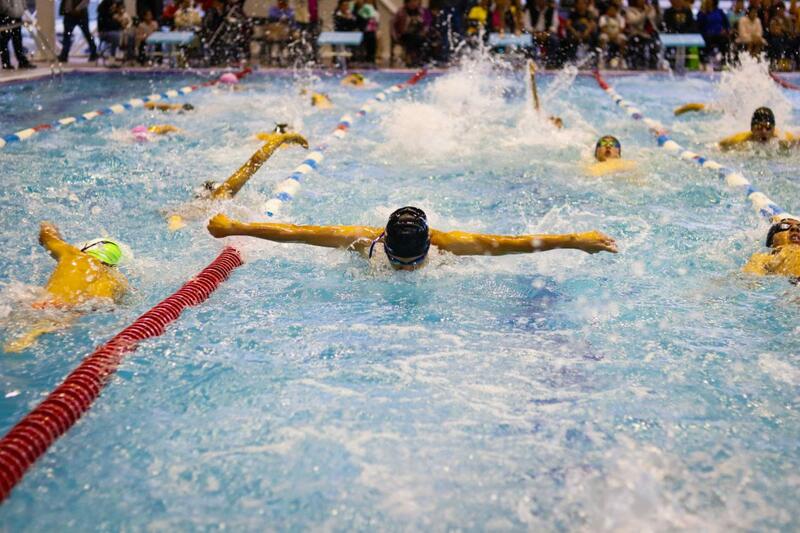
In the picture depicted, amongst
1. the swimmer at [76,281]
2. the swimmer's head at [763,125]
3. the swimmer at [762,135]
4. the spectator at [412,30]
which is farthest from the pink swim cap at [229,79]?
the swimmer at [76,281]

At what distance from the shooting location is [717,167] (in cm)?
672

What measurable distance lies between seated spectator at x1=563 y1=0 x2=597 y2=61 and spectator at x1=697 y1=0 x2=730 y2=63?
1821 millimetres

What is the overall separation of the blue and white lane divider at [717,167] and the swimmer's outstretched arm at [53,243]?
4.12 m

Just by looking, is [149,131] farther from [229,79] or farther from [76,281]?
[76,281]

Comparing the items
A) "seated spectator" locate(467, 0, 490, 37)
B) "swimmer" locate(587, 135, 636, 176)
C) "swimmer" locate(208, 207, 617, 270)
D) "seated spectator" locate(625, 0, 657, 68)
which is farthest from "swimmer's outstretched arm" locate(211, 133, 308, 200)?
"seated spectator" locate(625, 0, 657, 68)

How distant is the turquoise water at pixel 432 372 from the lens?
8.20ft

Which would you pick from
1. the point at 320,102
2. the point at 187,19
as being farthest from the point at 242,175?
the point at 187,19

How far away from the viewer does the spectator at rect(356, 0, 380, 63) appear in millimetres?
13883

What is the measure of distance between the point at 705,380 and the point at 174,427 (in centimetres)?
206

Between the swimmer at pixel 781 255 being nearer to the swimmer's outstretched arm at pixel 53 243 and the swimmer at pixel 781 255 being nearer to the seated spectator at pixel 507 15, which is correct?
the swimmer's outstretched arm at pixel 53 243

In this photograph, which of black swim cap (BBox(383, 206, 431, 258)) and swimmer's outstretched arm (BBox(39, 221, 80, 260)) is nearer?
black swim cap (BBox(383, 206, 431, 258))

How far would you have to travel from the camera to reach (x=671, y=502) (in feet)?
8.14

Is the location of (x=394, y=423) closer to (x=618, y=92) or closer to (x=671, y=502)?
(x=671, y=502)

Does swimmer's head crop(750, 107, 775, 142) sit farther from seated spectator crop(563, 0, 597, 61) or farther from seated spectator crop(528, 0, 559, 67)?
seated spectator crop(528, 0, 559, 67)
